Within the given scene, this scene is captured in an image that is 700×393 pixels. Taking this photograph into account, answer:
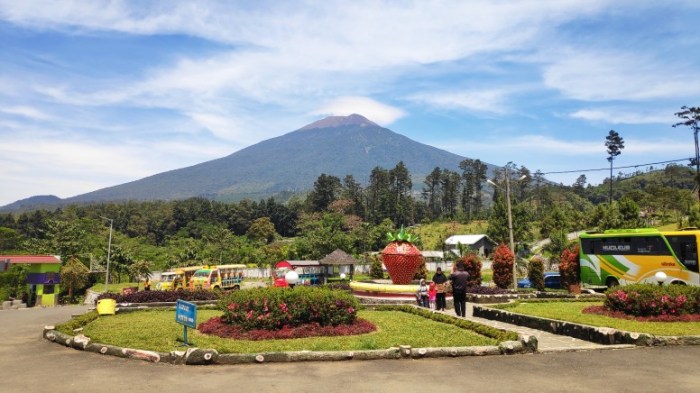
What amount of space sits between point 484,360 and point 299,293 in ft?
15.9

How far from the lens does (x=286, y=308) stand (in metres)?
12.0

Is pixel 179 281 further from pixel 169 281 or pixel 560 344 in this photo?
pixel 560 344

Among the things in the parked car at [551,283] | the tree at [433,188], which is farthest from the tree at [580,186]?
the parked car at [551,283]

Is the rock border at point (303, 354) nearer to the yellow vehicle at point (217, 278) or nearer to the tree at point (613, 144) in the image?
the yellow vehicle at point (217, 278)

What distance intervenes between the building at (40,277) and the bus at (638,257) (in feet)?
107

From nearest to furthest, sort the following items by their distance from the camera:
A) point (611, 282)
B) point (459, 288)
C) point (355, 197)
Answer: point (459, 288), point (611, 282), point (355, 197)

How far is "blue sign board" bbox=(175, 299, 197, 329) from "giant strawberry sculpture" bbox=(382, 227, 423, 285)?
13.4 metres

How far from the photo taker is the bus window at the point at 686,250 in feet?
71.9

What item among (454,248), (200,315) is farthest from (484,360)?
(454,248)

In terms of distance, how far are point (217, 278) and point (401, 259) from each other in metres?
15.7

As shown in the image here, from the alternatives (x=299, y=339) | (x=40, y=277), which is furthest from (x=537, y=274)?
(x=40, y=277)

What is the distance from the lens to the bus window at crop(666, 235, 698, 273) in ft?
71.9

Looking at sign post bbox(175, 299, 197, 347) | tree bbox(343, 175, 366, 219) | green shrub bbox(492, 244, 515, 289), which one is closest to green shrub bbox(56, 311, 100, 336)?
sign post bbox(175, 299, 197, 347)

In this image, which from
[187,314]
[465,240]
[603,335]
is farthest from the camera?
[465,240]
